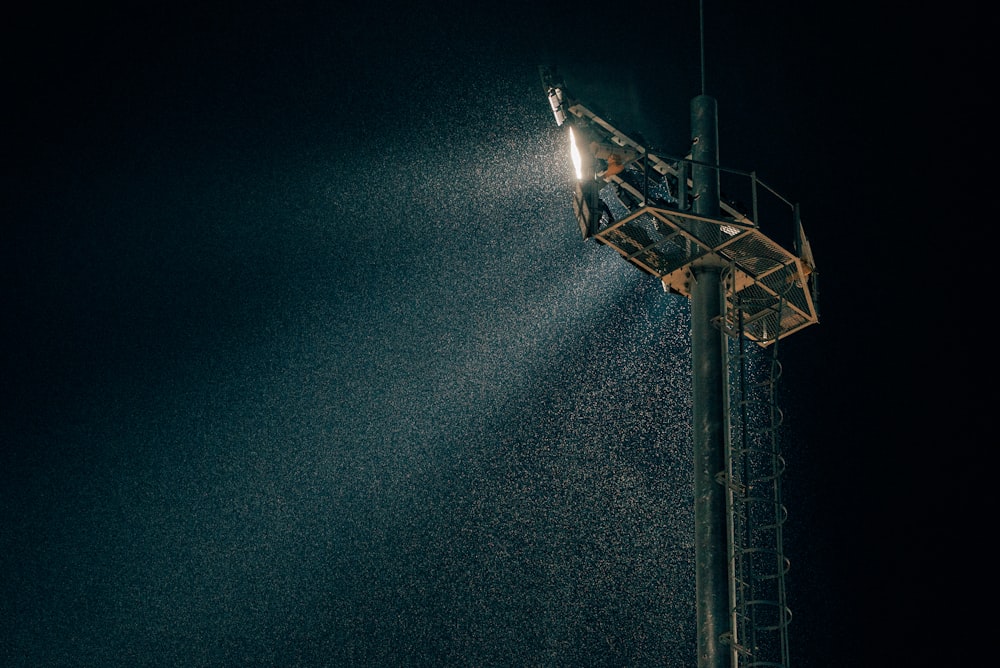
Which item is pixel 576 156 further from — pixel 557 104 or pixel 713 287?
pixel 713 287

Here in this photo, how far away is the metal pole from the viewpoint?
8.57 metres

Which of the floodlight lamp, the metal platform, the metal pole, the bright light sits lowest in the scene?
the metal pole

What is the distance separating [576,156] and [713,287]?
2.36 m

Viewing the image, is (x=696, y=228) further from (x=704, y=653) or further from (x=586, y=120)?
(x=704, y=653)

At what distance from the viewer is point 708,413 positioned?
9273mm

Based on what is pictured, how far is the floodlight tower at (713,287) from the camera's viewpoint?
A: 8.71m

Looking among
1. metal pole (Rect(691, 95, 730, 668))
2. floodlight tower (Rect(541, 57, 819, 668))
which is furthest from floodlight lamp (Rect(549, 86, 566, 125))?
metal pole (Rect(691, 95, 730, 668))

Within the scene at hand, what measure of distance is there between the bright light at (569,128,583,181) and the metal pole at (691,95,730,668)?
1.31 m

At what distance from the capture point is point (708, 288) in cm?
1006

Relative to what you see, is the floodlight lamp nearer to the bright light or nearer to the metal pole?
the bright light

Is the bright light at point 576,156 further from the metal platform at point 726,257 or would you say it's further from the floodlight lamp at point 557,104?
the metal platform at point 726,257

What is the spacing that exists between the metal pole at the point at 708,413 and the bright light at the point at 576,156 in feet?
4.31

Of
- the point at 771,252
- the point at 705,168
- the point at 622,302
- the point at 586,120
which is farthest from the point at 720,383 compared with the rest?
the point at 622,302

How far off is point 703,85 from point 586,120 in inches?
65.4
